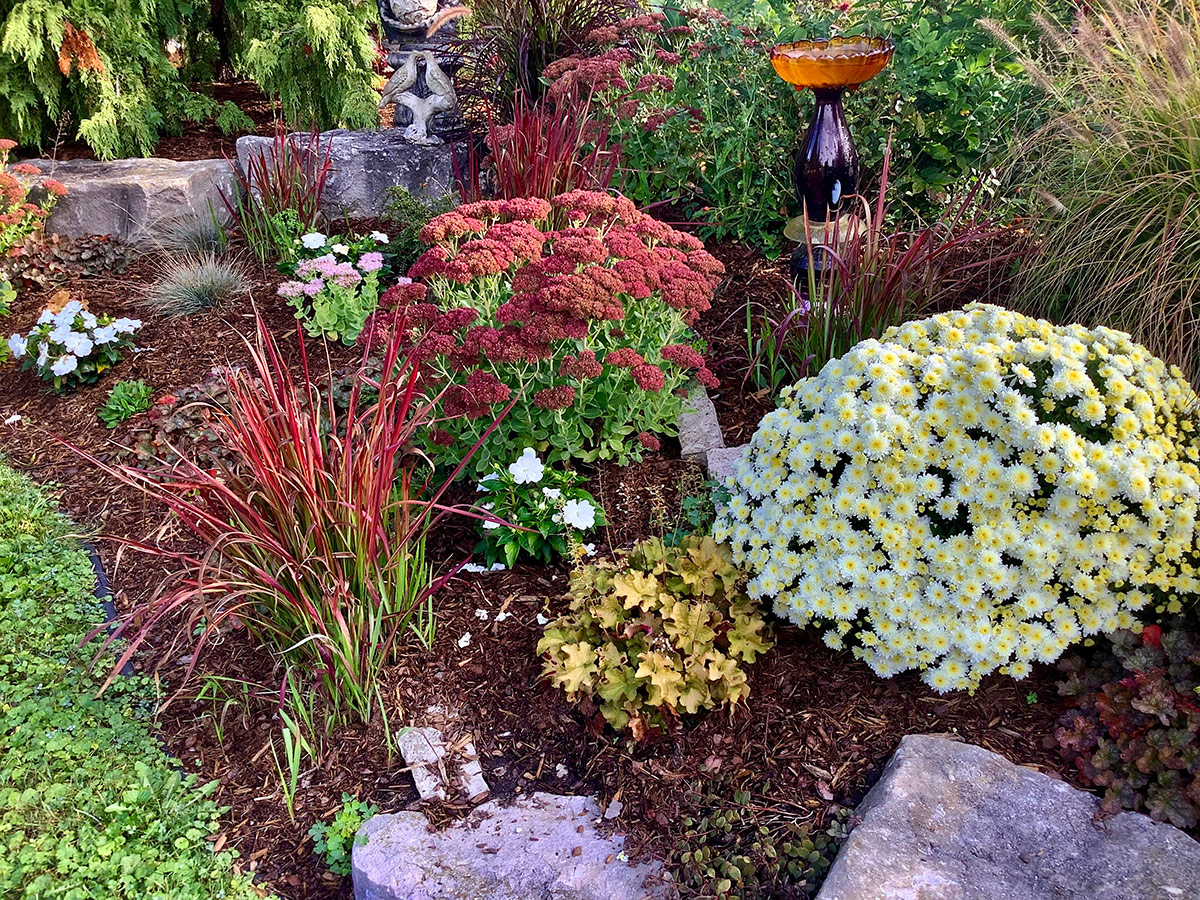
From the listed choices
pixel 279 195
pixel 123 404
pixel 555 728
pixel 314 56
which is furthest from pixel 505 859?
pixel 314 56

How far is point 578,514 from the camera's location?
3.15m

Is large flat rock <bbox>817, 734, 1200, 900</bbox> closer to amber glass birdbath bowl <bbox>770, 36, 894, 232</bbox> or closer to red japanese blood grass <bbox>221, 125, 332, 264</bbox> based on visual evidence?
amber glass birdbath bowl <bbox>770, 36, 894, 232</bbox>

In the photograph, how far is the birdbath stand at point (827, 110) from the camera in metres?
3.94

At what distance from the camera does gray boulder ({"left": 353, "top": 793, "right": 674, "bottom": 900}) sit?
2.29m

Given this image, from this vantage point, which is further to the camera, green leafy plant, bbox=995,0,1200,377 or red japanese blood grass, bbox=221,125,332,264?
red japanese blood grass, bbox=221,125,332,264

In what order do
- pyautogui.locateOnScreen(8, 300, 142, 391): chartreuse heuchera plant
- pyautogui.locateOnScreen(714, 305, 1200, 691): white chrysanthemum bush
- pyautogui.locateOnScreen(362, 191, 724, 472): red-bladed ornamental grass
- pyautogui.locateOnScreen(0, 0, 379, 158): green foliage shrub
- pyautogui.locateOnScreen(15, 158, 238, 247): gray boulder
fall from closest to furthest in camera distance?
pyautogui.locateOnScreen(714, 305, 1200, 691): white chrysanthemum bush < pyautogui.locateOnScreen(362, 191, 724, 472): red-bladed ornamental grass < pyautogui.locateOnScreen(8, 300, 142, 391): chartreuse heuchera plant < pyautogui.locateOnScreen(15, 158, 238, 247): gray boulder < pyautogui.locateOnScreen(0, 0, 379, 158): green foliage shrub

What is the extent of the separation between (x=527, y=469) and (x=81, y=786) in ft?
5.40

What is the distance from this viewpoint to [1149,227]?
3480mm

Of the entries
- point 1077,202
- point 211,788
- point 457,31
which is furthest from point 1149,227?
point 457,31

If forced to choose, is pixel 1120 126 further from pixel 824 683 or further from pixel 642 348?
pixel 824 683

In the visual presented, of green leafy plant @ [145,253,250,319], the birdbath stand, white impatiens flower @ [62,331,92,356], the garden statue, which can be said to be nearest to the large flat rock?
the birdbath stand

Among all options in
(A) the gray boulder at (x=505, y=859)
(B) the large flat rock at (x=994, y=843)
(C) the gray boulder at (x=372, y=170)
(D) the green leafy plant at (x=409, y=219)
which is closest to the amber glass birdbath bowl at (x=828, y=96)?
(D) the green leafy plant at (x=409, y=219)

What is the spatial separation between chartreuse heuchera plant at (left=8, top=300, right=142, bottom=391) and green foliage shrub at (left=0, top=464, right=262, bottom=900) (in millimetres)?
1403

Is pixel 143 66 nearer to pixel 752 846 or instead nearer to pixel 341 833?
pixel 341 833
